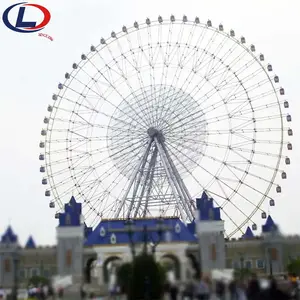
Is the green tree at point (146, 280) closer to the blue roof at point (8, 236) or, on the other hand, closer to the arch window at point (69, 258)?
the arch window at point (69, 258)

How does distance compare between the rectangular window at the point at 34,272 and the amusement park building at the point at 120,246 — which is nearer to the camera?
the amusement park building at the point at 120,246

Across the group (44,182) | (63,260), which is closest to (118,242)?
(44,182)

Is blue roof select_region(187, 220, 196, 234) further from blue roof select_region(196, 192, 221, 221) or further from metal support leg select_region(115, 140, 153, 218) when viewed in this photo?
metal support leg select_region(115, 140, 153, 218)

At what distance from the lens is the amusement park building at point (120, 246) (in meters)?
41.1

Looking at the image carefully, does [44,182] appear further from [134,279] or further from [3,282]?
[134,279]

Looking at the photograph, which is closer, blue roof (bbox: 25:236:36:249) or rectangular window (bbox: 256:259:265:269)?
blue roof (bbox: 25:236:36:249)

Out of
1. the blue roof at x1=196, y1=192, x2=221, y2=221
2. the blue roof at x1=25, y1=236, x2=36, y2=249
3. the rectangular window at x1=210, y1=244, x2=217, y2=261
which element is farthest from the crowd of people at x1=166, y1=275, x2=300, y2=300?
the blue roof at x1=25, y1=236, x2=36, y2=249

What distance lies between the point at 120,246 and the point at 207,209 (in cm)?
970

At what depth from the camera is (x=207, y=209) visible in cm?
4609

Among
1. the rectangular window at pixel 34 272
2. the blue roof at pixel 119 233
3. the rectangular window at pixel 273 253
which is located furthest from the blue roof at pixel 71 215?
the rectangular window at pixel 273 253

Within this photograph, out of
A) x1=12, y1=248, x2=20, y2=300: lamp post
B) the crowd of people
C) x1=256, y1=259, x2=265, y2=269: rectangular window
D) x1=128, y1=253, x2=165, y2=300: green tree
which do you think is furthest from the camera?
x1=256, y1=259, x2=265, y2=269: rectangular window

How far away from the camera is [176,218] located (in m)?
54.0

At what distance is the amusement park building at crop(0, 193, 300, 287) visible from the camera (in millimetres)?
41094

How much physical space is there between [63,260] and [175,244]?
510 inches
